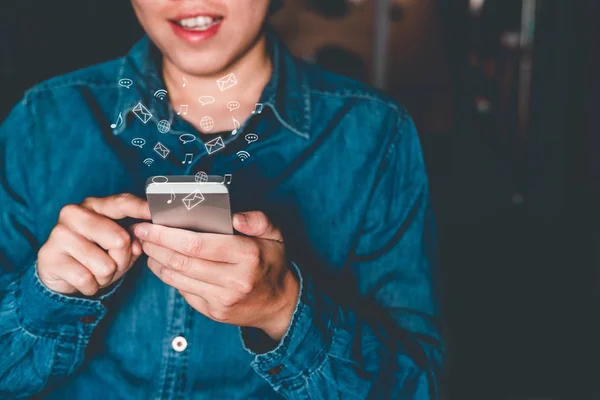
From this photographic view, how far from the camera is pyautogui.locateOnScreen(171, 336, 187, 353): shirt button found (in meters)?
0.69

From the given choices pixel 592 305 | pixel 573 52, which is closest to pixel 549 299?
pixel 592 305

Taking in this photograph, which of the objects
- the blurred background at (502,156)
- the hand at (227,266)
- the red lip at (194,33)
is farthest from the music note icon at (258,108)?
the blurred background at (502,156)

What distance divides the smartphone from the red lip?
0.74ft

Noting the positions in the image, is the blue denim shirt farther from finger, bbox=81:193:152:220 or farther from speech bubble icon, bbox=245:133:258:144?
finger, bbox=81:193:152:220

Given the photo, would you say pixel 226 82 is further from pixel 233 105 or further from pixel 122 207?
pixel 122 207

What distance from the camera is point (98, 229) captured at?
545 mm

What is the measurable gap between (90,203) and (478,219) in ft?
6.06

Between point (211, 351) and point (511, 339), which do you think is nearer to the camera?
point (211, 351)

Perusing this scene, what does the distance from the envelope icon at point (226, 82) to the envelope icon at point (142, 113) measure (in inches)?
3.8

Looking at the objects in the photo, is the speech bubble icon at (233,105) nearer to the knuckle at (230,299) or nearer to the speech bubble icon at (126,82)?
the speech bubble icon at (126,82)

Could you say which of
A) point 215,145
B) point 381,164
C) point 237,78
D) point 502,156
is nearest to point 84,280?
point 215,145

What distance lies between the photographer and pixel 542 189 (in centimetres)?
219

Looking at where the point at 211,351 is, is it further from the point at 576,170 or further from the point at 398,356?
the point at 576,170

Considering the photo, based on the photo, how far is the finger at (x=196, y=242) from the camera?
51 cm
